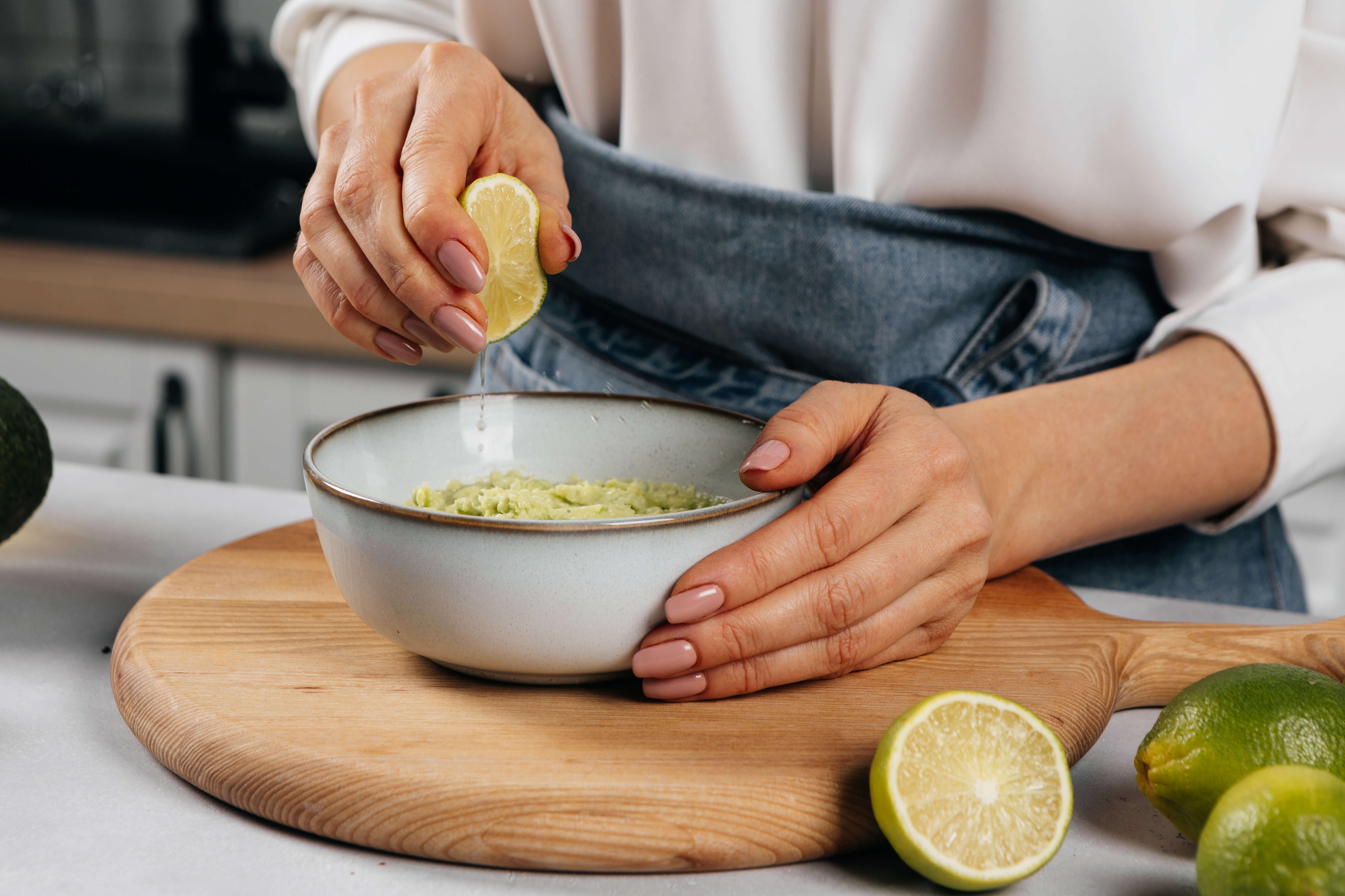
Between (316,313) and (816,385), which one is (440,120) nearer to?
(816,385)

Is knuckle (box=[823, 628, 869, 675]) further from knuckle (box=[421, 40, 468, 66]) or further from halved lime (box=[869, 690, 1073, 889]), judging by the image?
knuckle (box=[421, 40, 468, 66])

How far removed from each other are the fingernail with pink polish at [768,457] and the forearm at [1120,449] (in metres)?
0.21

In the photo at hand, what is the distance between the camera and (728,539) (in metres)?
0.69

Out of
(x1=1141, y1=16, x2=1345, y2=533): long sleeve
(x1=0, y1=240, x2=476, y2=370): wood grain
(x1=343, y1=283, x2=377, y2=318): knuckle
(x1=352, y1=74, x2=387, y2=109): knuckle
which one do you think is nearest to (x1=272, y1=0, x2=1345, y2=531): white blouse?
(x1=1141, y1=16, x2=1345, y2=533): long sleeve

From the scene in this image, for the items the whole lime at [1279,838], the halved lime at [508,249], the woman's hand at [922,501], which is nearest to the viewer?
the whole lime at [1279,838]

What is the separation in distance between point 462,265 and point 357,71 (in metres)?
0.53

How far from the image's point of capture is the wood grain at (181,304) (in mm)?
1913

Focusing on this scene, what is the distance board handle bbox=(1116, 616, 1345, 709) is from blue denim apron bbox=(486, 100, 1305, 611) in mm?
287

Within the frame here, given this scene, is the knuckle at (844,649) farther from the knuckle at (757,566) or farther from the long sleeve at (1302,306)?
the long sleeve at (1302,306)

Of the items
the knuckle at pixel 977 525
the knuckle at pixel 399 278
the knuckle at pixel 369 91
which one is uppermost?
the knuckle at pixel 369 91

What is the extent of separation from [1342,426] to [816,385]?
53 cm

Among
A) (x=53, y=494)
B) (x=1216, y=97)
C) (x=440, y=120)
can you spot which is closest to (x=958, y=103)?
(x=1216, y=97)

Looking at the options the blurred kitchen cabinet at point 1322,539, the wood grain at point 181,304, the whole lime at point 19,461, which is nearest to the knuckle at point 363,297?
the whole lime at point 19,461

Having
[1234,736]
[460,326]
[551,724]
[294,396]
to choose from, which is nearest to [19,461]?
[460,326]
